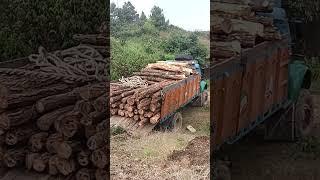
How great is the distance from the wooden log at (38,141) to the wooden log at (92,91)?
467 mm

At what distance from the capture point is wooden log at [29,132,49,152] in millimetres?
4234

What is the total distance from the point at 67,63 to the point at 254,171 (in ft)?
6.54

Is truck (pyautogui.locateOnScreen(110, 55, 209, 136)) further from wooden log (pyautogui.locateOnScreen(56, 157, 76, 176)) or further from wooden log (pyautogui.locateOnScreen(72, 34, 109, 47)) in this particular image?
wooden log (pyautogui.locateOnScreen(72, 34, 109, 47))

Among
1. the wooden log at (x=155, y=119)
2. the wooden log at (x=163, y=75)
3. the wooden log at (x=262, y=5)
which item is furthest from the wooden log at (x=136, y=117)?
the wooden log at (x=262, y=5)

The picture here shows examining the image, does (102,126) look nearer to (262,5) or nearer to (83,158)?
(83,158)

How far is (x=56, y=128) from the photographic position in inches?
166

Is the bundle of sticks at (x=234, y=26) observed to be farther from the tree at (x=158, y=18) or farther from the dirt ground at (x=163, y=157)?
the dirt ground at (x=163, y=157)

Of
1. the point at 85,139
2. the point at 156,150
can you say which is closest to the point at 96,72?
the point at 85,139

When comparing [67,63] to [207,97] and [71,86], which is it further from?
[207,97]

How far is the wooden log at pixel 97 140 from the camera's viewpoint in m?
4.23

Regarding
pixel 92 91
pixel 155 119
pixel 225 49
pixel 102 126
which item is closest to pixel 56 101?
pixel 92 91

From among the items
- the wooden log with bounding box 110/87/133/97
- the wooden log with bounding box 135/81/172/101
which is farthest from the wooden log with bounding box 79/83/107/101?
the wooden log with bounding box 135/81/172/101

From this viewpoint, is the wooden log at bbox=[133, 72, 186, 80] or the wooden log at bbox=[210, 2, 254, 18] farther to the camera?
the wooden log at bbox=[133, 72, 186, 80]

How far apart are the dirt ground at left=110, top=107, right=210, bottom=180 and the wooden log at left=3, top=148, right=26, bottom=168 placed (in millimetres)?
796
